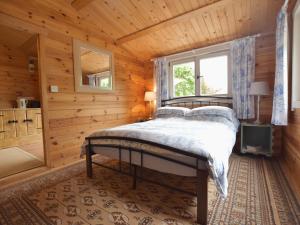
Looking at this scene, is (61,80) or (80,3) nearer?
(80,3)

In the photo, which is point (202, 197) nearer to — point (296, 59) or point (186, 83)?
point (296, 59)

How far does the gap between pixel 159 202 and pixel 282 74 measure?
2.35m

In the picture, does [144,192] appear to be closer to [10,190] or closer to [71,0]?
[10,190]

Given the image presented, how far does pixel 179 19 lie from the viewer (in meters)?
2.82

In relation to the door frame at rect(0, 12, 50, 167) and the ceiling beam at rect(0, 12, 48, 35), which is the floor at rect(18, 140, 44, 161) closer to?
the door frame at rect(0, 12, 50, 167)

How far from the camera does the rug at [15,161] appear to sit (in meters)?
2.52

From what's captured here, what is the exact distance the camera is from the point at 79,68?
2.99m

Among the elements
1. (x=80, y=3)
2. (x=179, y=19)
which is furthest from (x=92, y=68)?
(x=179, y=19)

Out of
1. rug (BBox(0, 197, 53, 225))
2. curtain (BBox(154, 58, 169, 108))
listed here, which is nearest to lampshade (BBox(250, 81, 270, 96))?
curtain (BBox(154, 58, 169, 108))

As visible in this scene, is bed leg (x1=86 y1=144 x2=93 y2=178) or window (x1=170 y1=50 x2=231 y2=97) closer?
bed leg (x1=86 y1=144 x2=93 y2=178)

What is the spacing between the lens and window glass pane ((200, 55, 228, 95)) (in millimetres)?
3463

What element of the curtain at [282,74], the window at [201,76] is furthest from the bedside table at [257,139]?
the window at [201,76]

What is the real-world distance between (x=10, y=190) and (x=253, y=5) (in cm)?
423

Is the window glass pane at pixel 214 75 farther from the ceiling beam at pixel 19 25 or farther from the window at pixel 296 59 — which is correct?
the ceiling beam at pixel 19 25
